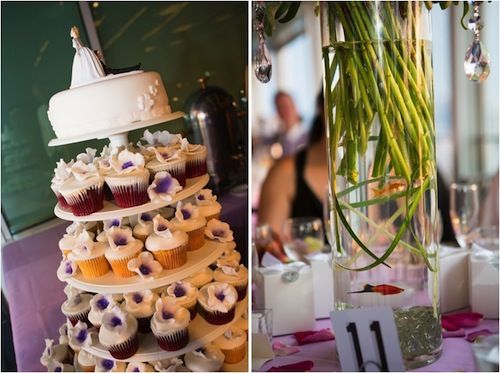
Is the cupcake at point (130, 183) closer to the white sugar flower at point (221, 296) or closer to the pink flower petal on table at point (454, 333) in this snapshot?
the white sugar flower at point (221, 296)

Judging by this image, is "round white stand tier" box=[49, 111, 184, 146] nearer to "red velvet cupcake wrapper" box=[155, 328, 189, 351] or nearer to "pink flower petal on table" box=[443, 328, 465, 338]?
"red velvet cupcake wrapper" box=[155, 328, 189, 351]

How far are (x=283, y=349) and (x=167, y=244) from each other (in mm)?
222

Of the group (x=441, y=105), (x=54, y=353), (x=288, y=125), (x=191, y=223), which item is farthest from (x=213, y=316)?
(x=288, y=125)

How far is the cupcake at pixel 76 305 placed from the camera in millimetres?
851

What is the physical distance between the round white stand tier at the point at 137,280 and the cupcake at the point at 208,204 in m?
0.05

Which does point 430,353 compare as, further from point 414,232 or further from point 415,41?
point 415,41

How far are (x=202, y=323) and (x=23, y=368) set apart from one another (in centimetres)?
26

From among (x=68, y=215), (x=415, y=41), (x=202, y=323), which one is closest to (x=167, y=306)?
(x=202, y=323)

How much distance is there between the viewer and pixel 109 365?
2.77ft

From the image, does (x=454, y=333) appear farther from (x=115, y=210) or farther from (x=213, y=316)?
(x=115, y=210)

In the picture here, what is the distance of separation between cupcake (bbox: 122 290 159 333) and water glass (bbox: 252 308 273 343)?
5.4 inches

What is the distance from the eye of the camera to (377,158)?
80 cm

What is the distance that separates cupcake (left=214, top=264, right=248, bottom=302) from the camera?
870mm

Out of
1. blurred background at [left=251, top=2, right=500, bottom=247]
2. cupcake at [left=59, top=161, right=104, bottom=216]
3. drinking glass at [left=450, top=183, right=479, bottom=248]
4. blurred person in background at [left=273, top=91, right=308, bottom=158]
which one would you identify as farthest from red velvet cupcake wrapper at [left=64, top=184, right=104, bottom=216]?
blurred person in background at [left=273, top=91, right=308, bottom=158]
